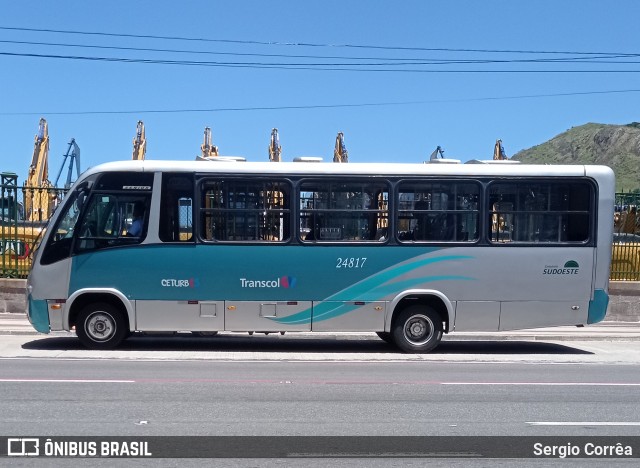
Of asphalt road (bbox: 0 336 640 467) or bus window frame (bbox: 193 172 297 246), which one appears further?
bus window frame (bbox: 193 172 297 246)

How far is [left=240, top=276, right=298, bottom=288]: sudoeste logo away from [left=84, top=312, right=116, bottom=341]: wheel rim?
2.28 m

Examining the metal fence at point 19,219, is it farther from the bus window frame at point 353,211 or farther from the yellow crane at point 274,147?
the yellow crane at point 274,147

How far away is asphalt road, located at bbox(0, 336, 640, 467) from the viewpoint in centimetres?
805

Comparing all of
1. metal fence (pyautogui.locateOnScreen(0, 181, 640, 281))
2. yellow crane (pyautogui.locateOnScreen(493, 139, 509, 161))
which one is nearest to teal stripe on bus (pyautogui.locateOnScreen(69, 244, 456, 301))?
metal fence (pyautogui.locateOnScreen(0, 181, 640, 281))

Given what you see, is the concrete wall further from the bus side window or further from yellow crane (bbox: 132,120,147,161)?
yellow crane (bbox: 132,120,147,161)

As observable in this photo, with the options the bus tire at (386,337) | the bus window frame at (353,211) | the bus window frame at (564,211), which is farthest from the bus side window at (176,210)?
the bus window frame at (564,211)

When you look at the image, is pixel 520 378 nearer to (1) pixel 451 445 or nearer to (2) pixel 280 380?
(2) pixel 280 380

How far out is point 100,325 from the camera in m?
13.3

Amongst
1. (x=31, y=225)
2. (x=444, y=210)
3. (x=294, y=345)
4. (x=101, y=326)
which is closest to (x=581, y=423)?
(x=444, y=210)

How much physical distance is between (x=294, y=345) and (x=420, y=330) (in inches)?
103

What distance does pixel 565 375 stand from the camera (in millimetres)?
11977

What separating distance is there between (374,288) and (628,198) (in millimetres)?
8109

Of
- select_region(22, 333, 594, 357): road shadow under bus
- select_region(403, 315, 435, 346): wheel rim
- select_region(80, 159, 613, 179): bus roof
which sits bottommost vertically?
select_region(22, 333, 594, 357): road shadow under bus

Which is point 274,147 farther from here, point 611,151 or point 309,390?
point 611,151
